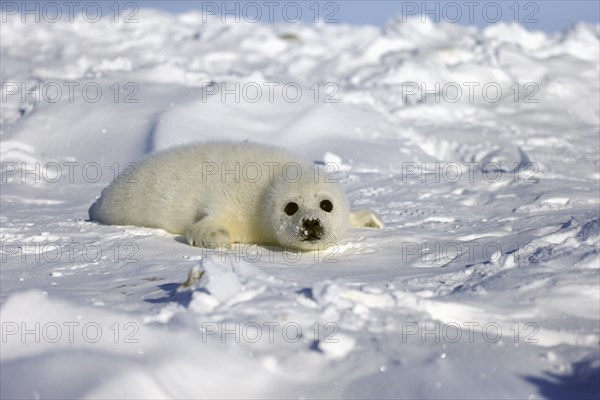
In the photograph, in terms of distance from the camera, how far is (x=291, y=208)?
3.55 meters

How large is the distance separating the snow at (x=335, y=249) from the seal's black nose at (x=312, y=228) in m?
0.10

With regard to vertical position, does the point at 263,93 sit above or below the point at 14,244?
above

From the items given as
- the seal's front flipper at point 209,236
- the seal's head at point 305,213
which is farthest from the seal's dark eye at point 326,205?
the seal's front flipper at point 209,236

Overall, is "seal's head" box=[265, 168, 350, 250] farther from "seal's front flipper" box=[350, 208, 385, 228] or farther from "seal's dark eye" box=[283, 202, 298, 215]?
"seal's front flipper" box=[350, 208, 385, 228]

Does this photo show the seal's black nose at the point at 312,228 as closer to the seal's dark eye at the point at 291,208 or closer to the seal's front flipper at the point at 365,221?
the seal's dark eye at the point at 291,208

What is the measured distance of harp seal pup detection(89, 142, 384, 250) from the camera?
3.52 meters

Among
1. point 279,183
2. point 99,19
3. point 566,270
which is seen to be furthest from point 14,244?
point 99,19

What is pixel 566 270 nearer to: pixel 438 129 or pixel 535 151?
pixel 535 151

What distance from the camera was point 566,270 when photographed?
8.38ft

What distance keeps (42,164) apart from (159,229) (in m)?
2.80

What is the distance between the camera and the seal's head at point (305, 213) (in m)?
3.48

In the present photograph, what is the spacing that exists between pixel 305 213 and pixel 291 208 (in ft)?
0.25

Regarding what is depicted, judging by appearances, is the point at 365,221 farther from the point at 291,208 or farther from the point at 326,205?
the point at 291,208

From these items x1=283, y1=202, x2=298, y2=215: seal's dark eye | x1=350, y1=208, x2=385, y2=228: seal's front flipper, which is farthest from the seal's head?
x1=350, y1=208, x2=385, y2=228: seal's front flipper
